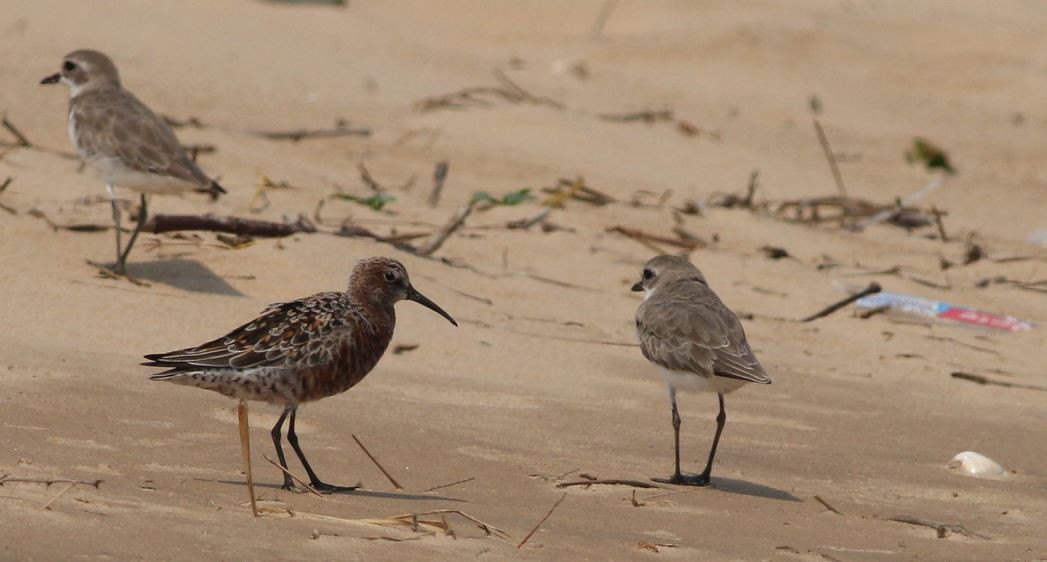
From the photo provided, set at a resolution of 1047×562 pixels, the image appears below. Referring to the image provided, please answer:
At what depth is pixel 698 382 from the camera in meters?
7.03

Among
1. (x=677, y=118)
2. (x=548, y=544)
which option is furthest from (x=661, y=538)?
(x=677, y=118)

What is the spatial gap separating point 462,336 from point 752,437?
1.82 meters

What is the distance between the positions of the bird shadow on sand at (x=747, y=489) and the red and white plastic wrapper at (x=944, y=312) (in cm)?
373

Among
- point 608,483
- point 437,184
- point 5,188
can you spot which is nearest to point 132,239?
→ point 5,188

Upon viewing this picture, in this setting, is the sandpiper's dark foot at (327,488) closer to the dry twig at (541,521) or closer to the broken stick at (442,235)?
the dry twig at (541,521)

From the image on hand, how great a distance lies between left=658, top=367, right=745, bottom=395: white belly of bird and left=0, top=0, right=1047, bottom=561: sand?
370 millimetres

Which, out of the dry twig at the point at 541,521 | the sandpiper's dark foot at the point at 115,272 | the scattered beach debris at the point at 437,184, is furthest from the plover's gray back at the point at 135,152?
the dry twig at the point at 541,521

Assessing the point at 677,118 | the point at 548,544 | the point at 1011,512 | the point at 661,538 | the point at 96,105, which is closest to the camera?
the point at 548,544

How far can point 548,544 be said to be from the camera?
5285 mm

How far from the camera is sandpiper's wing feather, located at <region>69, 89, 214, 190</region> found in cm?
929

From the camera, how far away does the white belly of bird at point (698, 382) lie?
698 centimetres

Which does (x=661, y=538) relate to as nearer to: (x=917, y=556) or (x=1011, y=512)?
(x=917, y=556)

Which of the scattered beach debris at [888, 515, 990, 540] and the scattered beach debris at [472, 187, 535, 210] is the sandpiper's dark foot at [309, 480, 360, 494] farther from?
the scattered beach debris at [472, 187, 535, 210]

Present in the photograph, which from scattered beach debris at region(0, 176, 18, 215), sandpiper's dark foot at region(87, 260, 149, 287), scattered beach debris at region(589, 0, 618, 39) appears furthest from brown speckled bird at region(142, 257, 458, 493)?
scattered beach debris at region(589, 0, 618, 39)
